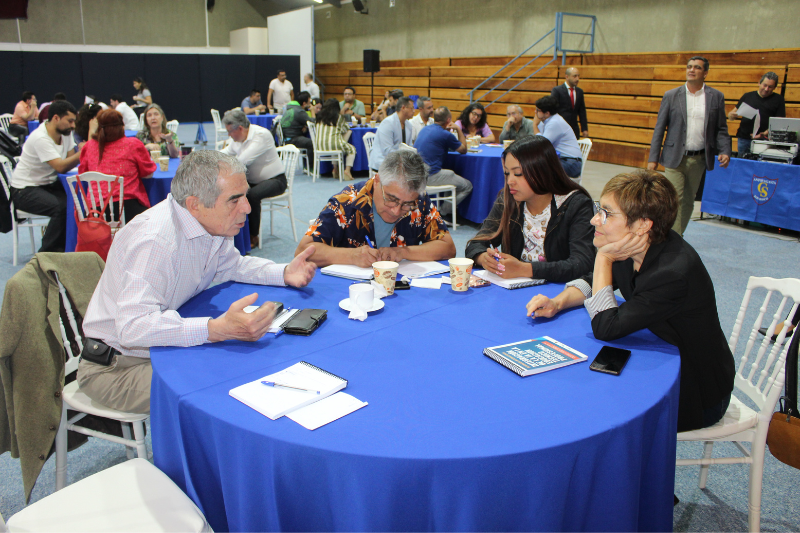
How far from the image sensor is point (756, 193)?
5699mm

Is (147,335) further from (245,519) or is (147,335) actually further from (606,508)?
(606,508)

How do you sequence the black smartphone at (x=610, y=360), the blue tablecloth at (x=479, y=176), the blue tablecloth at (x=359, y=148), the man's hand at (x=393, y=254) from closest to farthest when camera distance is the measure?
the black smartphone at (x=610, y=360) < the man's hand at (x=393, y=254) < the blue tablecloth at (x=479, y=176) < the blue tablecloth at (x=359, y=148)

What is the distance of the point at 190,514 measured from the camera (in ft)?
4.14

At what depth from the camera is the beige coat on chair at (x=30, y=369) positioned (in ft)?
5.26

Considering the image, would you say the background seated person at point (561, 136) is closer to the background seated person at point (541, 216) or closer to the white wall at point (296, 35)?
the background seated person at point (541, 216)

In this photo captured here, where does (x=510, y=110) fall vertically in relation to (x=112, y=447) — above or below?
above

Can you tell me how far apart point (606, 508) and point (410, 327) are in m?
0.70

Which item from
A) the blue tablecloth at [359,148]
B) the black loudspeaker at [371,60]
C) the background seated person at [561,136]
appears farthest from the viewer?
the black loudspeaker at [371,60]

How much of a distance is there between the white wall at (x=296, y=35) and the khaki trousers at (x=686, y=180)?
1190cm

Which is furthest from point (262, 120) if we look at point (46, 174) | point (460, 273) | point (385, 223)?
point (460, 273)

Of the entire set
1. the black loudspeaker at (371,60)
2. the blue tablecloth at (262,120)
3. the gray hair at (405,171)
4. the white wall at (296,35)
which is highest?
the white wall at (296,35)

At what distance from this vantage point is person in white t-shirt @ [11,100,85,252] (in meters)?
4.46

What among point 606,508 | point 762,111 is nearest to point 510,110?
point 762,111

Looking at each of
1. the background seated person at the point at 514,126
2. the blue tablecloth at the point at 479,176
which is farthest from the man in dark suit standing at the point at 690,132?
the background seated person at the point at 514,126
